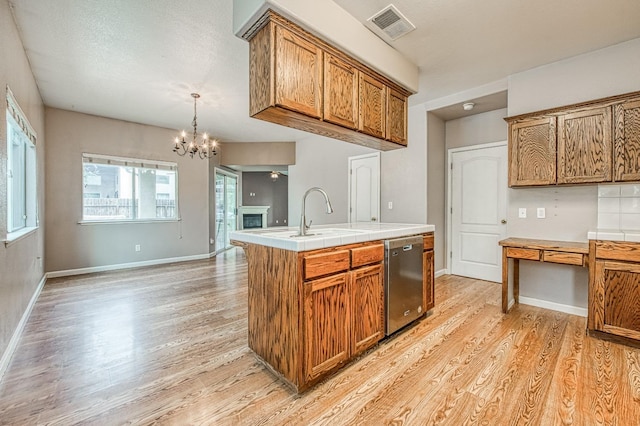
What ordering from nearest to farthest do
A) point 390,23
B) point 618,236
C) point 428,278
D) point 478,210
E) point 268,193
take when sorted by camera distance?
point 618,236 → point 390,23 → point 428,278 → point 478,210 → point 268,193

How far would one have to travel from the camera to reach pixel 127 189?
5.38m

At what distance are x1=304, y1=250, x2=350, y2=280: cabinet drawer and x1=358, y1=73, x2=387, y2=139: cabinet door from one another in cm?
127

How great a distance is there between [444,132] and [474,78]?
4.10ft

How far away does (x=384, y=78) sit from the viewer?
9.41ft

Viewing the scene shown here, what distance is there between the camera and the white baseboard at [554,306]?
3.02m

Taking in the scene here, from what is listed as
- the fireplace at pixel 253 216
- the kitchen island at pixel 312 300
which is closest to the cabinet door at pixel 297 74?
the kitchen island at pixel 312 300

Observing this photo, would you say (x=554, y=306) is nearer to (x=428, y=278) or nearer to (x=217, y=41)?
(x=428, y=278)

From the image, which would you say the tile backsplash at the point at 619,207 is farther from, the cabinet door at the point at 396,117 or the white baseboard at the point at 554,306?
the cabinet door at the point at 396,117

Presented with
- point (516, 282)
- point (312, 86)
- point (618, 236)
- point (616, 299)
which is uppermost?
point (312, 86)

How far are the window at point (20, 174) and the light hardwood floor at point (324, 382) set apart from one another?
1049 mm

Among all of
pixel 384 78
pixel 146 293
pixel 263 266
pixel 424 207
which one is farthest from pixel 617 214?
pixel 146 293

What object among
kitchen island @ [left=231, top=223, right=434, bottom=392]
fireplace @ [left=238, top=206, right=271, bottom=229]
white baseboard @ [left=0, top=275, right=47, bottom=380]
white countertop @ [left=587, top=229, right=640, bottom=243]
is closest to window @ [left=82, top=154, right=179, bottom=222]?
white baseboard @ [left=0, top=275, right=47, bottom=380]

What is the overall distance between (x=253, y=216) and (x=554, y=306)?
8.26m

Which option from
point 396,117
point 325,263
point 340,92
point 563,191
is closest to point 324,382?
point 325,263
